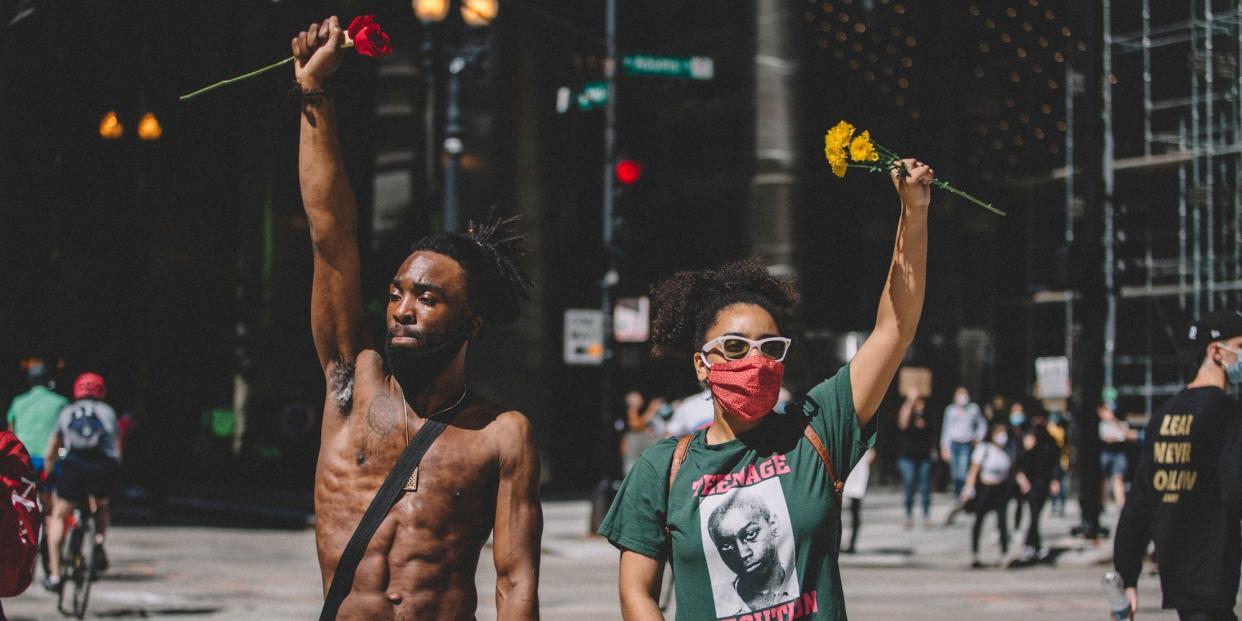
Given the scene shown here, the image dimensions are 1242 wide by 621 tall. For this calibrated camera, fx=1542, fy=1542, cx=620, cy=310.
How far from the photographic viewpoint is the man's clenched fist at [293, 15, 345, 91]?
13.3ft

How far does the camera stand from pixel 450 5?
22.8 m

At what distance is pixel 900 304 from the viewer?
3.93m

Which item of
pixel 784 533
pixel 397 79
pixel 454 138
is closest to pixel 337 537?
pixel 784 533

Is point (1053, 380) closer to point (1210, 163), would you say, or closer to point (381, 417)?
point (1210, 163)

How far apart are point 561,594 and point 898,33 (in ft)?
58.4

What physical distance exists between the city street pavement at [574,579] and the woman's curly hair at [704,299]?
7740 mm

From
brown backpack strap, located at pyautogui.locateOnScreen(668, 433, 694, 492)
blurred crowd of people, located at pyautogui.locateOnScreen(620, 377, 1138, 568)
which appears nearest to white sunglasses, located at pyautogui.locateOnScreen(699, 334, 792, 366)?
brown backpack strap, located at pyautogui.locateOnScreen(668, 433, 694, 492)

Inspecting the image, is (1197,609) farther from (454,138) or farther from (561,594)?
(454,138)

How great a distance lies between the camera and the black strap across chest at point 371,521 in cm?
395

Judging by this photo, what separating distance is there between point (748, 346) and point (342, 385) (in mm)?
1123

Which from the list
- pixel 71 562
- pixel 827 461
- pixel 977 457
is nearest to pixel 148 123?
pixel 71 562

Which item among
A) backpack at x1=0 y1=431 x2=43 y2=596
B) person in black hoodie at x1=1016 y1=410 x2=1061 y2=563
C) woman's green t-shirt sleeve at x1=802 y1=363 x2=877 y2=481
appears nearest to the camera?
woman's green t-shirt sleeve at x1=802 y1=363 x2=877 y2=481

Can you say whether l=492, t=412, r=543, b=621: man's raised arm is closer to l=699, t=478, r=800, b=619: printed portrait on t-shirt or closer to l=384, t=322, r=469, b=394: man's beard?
l=384, t=322, r=469, b=394: man's beard

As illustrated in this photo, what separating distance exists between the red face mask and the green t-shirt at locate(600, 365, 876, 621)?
4.0 inches
